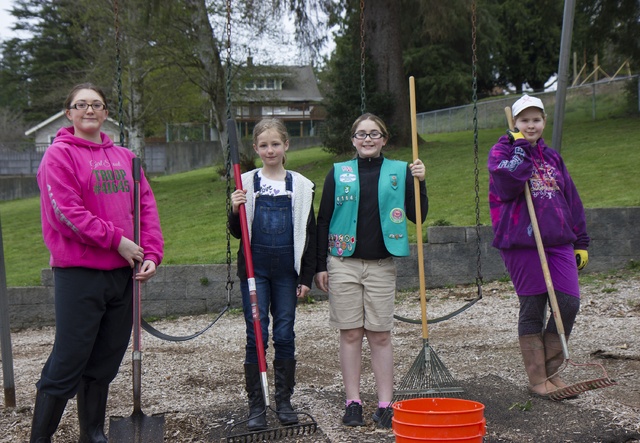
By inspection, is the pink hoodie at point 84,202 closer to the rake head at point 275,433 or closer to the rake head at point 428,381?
the rake head at point 275,433

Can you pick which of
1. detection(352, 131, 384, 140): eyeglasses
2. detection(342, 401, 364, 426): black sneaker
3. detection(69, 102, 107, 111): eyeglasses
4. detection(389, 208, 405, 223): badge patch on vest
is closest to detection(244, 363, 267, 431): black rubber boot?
detection(342, 401, 364, 426): black sneaker

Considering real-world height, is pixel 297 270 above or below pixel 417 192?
below

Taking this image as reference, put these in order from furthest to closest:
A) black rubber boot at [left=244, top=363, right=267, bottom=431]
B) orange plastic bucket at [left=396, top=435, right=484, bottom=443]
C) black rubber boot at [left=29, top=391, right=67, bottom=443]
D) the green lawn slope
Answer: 1. the green lawn slope
2. black rubber boot at [left=244, top=363, right=267, bottom=431]
3. black rubber boot at [left=29, top=391, right=67, bottom=443]
4. orange plastic bucket at [left=396, top=435, right=484, bottom=443]

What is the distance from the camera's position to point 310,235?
449cm

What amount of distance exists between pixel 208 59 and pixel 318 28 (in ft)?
9.17

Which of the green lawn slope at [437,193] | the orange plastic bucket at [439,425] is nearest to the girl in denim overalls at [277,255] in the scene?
the orange plastic bucket at [439,425]

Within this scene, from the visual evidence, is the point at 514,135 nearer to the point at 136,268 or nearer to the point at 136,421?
the point at 136,268

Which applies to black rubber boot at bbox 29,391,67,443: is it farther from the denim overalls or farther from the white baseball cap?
the white baseball cap

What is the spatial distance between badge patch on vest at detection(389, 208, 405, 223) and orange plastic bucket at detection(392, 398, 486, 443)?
110cm

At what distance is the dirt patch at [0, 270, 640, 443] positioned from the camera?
4344 mm

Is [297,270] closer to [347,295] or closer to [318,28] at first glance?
[347,295]

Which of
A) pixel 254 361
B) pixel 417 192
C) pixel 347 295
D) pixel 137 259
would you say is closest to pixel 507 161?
pixel 417 192

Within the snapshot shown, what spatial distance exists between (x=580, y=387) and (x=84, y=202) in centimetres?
284

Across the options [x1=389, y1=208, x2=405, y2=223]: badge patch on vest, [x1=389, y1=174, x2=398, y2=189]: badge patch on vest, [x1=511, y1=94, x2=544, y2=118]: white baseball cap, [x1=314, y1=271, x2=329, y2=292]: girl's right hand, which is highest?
[x1=511, y1=94, x2=544, y2=118]: white baseball cap
